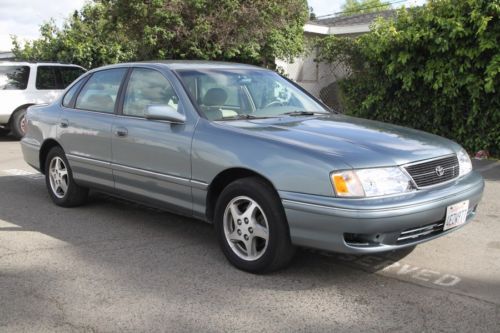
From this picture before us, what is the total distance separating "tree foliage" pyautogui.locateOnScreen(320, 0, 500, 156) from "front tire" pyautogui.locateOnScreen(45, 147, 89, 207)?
5819mm

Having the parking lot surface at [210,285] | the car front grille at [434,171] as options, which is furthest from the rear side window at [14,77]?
the car front grille at [434,171]

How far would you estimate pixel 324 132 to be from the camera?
425cm

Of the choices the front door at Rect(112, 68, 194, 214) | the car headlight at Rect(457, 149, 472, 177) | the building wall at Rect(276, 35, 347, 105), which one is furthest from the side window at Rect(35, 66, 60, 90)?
the car headlight at Rect(457, 149, 472, 177)

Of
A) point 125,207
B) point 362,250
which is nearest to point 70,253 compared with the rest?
point 125,207

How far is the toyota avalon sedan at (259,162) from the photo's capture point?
3713 millimetres

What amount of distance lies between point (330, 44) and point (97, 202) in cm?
670

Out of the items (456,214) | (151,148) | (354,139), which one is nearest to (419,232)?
(456,214)

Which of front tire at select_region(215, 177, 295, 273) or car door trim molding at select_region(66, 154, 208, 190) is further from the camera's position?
car door trim molding at select_region(66, 154, 208, 190)

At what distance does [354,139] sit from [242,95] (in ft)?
4.20

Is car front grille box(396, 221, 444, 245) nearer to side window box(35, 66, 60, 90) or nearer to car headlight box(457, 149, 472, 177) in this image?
car headlight box(457, 149, 472, 177)

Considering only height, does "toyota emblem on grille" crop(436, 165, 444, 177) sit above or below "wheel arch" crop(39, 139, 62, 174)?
above

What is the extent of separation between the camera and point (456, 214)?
13.4ft

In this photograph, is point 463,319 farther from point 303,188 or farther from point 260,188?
point 260,188

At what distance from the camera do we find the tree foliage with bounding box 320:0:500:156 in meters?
8.59
